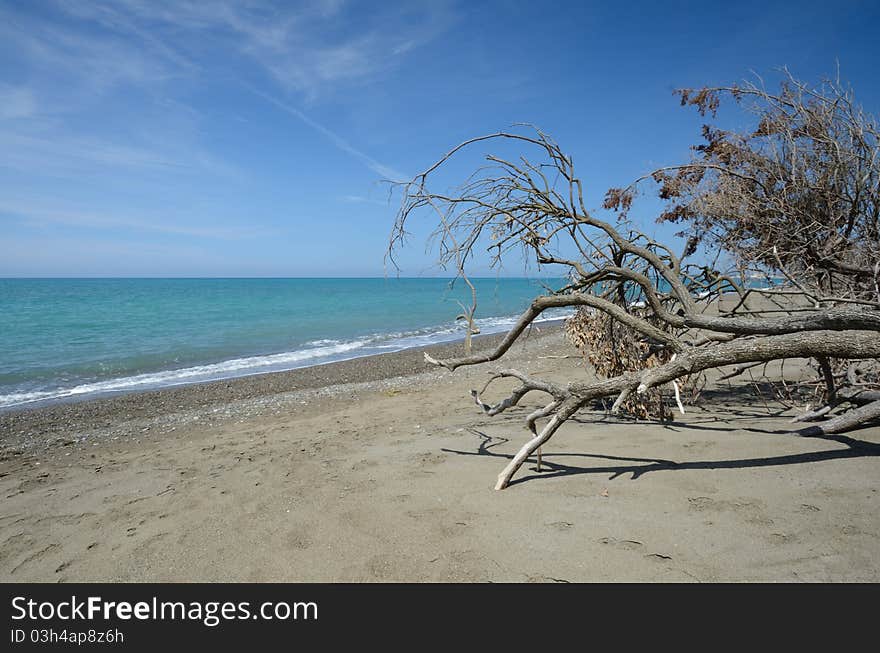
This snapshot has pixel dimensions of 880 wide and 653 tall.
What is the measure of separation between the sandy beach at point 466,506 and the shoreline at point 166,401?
198 cm

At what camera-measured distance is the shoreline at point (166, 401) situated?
887 cm

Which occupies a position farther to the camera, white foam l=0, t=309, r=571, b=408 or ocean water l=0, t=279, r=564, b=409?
ocean water l=0, t=279, r=564, b=409

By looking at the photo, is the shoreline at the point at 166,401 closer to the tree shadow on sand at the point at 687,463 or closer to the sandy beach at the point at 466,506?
the sandy beach at the point at 466,506

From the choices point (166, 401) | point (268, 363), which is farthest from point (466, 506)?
point (268, 363)

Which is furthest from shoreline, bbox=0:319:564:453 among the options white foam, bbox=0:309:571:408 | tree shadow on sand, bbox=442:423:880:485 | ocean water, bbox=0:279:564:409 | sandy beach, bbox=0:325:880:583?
tree shadow on sand, bbox=442:423:880:485

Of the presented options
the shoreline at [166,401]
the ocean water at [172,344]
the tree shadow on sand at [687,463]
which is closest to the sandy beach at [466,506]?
the tree shadow on sand at [687,463]

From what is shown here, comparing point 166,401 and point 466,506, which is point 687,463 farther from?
point 166,401

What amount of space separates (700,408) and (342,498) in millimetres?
4878

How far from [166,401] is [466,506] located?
986 centimetres

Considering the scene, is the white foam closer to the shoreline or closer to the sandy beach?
the shoreline

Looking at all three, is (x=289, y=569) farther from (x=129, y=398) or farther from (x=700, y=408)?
(x=129, y=398)

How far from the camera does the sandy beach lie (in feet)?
8.82

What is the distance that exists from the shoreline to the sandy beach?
1977 millimetres
